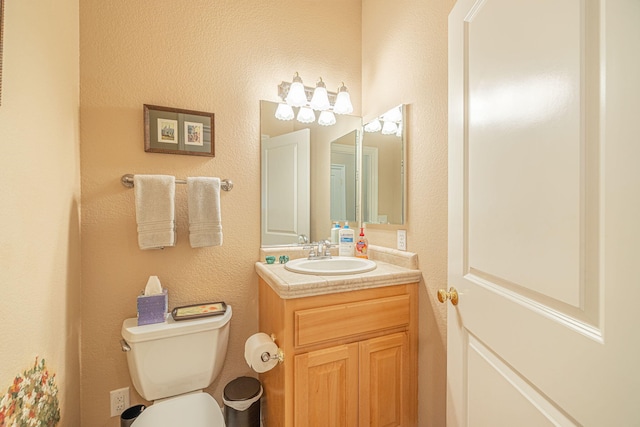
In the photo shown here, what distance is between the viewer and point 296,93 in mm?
1649

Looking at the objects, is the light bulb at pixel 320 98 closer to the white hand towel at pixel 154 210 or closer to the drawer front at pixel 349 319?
the white hand towel at pixel 154 210

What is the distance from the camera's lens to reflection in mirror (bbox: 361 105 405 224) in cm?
152

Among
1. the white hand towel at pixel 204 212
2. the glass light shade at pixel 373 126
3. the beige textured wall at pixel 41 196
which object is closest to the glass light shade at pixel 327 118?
the glass light shade at pixel 373 126

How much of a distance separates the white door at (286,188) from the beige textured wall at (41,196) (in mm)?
895

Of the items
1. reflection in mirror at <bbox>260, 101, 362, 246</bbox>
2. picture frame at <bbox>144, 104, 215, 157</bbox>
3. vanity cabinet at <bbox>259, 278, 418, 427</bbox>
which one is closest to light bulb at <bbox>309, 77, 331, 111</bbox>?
reflection in mirror at <bbox>260, 101, 362, 246</bbox>

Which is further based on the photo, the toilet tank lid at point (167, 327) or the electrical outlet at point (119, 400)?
the electrical outlet at point (119, 400)

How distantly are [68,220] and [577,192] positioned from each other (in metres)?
1.71

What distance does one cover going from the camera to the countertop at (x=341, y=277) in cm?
113

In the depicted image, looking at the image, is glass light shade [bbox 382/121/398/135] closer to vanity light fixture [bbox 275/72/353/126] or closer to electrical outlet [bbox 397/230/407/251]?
vanity light fixture [bbox 275/72/353/126]

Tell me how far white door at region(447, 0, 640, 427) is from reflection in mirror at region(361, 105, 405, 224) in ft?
1.98

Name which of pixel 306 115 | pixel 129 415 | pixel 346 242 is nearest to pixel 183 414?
pixel 129 415

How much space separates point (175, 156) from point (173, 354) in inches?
38.8

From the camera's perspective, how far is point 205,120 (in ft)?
4.91

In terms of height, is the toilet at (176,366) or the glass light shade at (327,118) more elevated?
the glass light shade at (327,118)
